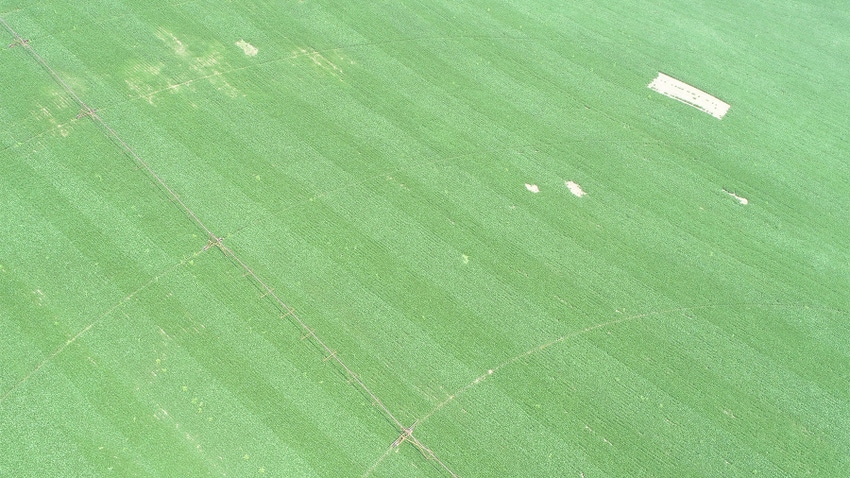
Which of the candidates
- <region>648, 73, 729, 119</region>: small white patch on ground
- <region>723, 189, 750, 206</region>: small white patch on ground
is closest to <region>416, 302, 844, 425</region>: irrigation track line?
<region>723, 189, 750, 206</region>: small white patch on ground

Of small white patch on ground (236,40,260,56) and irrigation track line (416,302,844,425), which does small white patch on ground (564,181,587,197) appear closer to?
irrigation track line (416,302,844,425)

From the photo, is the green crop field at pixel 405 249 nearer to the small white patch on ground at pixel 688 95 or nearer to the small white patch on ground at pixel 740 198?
the small white patch on ground at pixel 740 198

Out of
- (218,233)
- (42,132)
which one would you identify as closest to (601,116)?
(218,233)

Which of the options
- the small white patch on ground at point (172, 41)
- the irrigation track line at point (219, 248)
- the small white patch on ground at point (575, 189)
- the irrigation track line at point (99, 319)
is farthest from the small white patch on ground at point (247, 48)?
the small white patch on ground at point (575, 189)

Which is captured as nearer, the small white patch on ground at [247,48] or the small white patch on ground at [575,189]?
the small white patch on ground at [575,189]

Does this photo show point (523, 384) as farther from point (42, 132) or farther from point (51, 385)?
point (42, 132)

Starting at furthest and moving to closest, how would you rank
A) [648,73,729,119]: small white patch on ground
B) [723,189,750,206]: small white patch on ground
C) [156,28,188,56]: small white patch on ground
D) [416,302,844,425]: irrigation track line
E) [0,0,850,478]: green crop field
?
[648,73,729,119]: small white patch on ground, [156,28,188,56]: small white patch on ground, [723,189,750,206]: small white patch on ground, [416,302,844,425]: irrigation track line, [0,0,850,478]: green crop field
